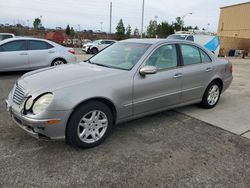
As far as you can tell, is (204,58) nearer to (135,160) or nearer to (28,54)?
(135,160)

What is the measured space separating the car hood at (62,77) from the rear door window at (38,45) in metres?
5.00

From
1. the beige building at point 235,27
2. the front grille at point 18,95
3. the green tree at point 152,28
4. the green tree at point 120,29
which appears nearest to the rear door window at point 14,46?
the front grille at point 18,95

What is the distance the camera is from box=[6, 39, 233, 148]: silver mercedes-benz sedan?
10.1 ft

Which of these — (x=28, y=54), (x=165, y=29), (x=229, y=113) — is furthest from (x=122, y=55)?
(x=165, y=29)

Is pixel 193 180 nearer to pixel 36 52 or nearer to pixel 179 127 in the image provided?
pixel 179 127

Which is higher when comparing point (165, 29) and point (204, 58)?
point (165, 29)

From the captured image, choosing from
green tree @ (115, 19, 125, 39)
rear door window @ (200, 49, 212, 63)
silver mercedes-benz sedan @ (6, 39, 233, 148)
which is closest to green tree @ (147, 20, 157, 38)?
green tree @ (115, 19, 125, 39)

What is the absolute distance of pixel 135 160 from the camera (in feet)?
10.4

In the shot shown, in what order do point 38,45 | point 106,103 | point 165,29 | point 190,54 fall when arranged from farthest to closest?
1. point 165,29
2. point 38,45
3. point 190,54
4. point 106,103

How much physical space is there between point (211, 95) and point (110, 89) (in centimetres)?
276

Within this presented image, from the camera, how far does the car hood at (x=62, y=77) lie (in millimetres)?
3219

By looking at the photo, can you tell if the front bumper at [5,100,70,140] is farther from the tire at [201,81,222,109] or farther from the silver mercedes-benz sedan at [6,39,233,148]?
the tire at [201,81,222,109]

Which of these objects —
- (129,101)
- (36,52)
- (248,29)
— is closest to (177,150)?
(129,101)

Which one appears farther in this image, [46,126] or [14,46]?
[14,46]
